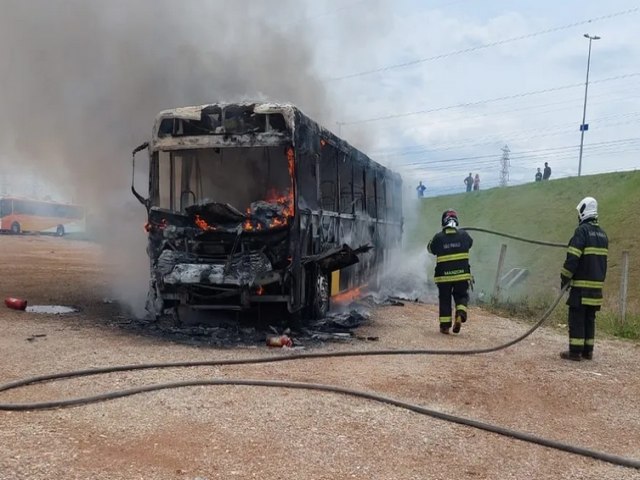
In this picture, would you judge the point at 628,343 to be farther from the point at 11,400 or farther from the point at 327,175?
the point at 11,400

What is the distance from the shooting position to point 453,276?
7.73m

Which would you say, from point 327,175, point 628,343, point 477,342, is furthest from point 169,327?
point 628,343

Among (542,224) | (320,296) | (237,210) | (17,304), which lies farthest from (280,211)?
(542,224)

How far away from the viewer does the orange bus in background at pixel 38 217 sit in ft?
112

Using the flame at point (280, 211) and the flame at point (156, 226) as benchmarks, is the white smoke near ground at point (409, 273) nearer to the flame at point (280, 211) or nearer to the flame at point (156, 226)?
the flame at point (280, 211)

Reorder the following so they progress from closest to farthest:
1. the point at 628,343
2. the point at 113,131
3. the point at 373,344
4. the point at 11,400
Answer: the point at 11,400 < the point at 373,344 < the point at 628,343 < the point at 113,131

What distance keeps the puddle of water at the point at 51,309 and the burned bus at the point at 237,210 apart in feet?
5.90

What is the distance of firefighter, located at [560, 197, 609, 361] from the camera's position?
633 centimetres

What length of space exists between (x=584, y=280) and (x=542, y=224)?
18.0 meters

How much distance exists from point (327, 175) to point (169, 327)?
2956mm

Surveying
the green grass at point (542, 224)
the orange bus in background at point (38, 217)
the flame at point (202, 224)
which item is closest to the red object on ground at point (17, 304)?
the flame at point (202, 224)

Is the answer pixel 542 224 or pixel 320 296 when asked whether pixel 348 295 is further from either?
pixel 542 224

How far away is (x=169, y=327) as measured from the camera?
7.35 meters

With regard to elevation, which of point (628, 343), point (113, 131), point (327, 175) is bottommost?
point (628, 343)
